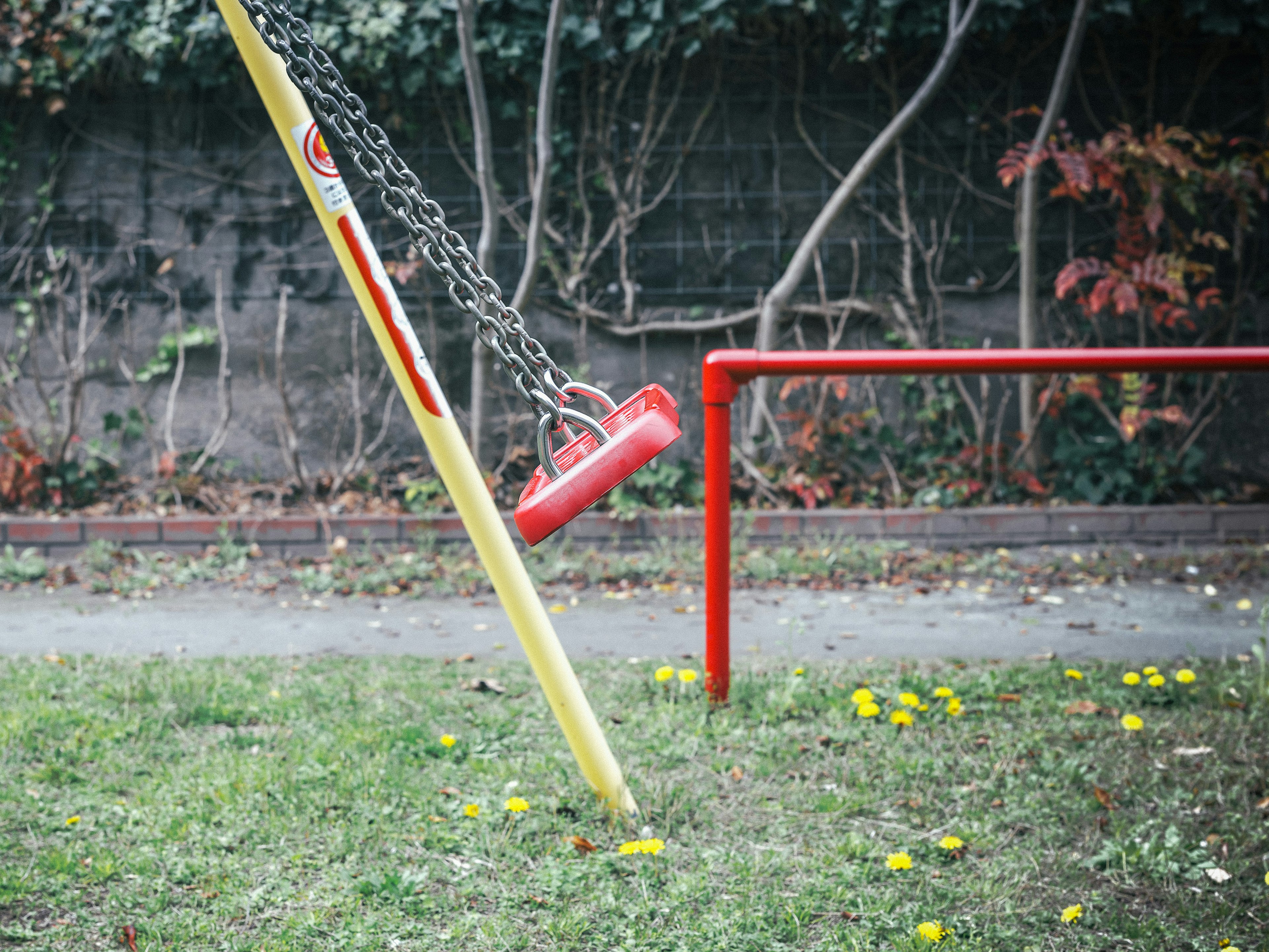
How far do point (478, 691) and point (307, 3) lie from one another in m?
4.35

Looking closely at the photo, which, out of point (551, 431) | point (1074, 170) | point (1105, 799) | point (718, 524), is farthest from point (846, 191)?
point (551, 431)

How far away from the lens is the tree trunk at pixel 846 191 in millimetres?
5250

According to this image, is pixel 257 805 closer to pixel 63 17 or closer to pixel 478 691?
pixel 478 691

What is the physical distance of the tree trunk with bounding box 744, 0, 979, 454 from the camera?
525 cm

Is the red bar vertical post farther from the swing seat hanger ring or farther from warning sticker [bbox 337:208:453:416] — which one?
the swing seat hanger ring

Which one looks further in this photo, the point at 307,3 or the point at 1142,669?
the point at 307,3

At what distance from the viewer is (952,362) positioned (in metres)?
2.71

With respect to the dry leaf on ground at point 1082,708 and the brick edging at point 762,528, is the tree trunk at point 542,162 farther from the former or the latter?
the dry leaf on ground at point 1082,708

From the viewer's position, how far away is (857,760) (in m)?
2.51

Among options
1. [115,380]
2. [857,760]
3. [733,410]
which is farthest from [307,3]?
[857,760]

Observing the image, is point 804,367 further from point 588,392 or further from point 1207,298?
point 1207,298

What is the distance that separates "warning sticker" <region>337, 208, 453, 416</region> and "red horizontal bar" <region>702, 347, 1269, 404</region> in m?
0.97

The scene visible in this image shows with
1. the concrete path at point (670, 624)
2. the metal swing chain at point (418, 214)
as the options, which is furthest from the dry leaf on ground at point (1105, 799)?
the metal swing chain at point (418, 214)

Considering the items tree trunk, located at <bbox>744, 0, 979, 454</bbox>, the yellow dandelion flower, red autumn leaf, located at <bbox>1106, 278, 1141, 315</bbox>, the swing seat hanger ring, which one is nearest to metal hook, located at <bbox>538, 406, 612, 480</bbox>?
the swing seat hanger ring
